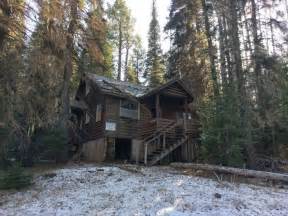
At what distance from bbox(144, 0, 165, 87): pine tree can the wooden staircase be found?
18.9 metres

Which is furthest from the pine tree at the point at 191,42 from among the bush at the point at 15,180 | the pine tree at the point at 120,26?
the bush at the point at 15,180

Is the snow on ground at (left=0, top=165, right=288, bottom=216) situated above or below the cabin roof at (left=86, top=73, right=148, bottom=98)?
below

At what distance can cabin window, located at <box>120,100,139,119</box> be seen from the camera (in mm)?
22766

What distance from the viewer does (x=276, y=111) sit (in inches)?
747

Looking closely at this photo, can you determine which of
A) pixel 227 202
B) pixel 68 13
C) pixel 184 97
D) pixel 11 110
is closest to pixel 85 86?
pixel 184 97

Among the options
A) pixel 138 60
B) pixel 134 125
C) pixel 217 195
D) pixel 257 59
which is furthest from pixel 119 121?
pixel 138 60

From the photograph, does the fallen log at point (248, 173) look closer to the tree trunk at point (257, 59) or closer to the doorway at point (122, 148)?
the tree trunk at point (257, 59)

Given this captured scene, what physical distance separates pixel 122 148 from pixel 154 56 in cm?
2084

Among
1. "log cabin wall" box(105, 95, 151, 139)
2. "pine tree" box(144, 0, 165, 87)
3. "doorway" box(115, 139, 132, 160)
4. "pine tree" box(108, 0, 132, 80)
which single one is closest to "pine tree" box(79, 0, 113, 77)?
"log cabin wall" box(105, 95, 151, 139)

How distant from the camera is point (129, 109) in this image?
75.8 ft

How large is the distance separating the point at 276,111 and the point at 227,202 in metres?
10.3

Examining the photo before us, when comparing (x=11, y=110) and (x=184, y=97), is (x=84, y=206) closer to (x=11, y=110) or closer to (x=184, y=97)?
(x=11, y=110)

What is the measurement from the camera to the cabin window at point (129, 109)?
22766mm

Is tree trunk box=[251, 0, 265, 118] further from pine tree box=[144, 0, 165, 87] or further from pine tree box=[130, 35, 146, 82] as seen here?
pine tree box=[130, 35, 146, 82]
